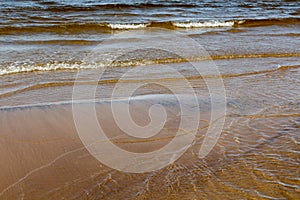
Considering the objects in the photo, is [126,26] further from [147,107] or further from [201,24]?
[147,107]

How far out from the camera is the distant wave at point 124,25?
40.1 ft

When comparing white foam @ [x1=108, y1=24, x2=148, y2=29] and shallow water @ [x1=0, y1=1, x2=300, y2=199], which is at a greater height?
white foam @ [x1=108, y1=24, x2=148, y2=29]

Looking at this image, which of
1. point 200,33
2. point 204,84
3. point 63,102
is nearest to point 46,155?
point 63,102

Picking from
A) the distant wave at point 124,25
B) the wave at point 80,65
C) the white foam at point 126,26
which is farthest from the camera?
the white foam at point 126,26

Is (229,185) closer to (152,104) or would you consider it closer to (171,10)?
(152,104)

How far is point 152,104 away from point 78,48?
4.81 meters

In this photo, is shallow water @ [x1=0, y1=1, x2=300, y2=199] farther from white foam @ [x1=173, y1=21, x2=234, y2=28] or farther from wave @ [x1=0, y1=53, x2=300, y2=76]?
white foam @ [x1=173, y1=21, x2=234, y2=28]

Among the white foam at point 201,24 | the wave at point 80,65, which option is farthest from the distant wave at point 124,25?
the wave at point 80,65

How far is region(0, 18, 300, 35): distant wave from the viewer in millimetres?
12219

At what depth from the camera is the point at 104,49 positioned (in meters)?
9.52

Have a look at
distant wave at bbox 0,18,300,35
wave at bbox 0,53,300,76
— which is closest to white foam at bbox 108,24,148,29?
distant wave at bbox 0,18,300,35

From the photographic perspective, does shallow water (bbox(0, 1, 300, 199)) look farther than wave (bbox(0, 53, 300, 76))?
No

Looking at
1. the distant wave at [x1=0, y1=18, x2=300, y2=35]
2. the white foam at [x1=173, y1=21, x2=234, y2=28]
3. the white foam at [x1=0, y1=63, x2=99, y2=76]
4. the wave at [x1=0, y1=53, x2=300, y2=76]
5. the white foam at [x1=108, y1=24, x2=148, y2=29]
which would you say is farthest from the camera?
the white foam at [x1=173, y1=21, x2=234, y2=28]

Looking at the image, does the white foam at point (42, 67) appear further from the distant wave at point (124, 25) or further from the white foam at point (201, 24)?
the white foam at point (201, 24)
